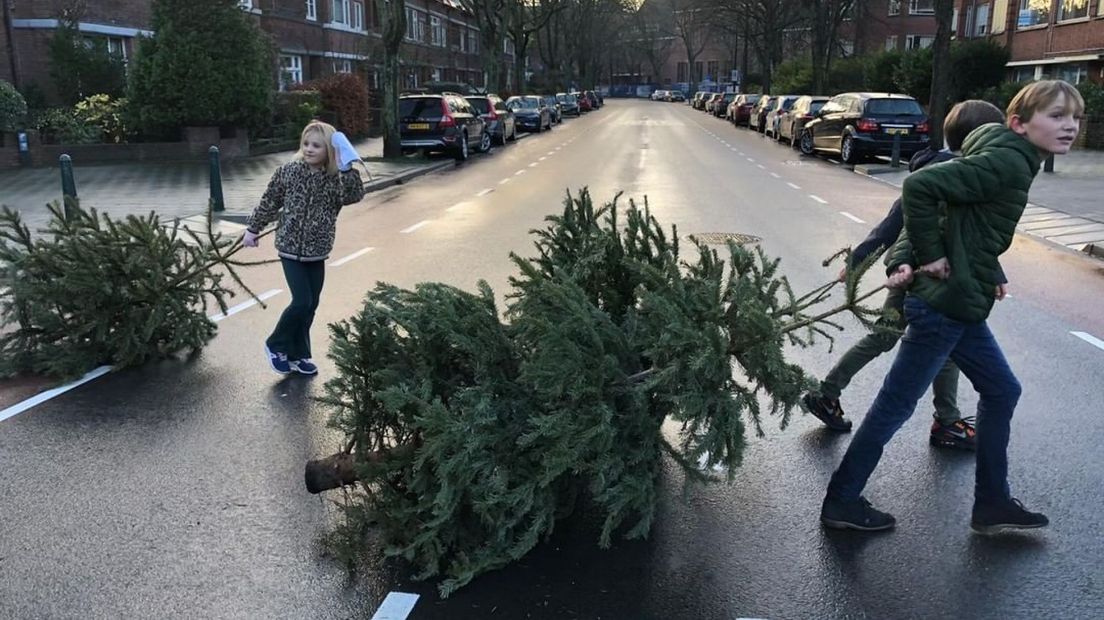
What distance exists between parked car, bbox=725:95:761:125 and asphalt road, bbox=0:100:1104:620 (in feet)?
124

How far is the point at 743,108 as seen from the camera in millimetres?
44000

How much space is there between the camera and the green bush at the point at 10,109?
1952cm

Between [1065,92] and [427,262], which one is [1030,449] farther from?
[427,262]

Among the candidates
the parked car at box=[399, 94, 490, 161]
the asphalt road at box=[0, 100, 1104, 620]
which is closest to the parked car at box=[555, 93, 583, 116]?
the parked car at box=[399, 94, 490, 161]

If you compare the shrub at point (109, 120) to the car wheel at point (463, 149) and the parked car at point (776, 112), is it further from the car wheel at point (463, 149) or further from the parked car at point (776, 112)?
the parked car at point (776, 112)

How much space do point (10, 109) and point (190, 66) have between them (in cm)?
391

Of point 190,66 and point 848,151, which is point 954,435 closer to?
point 848,151

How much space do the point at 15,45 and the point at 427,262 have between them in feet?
69.9

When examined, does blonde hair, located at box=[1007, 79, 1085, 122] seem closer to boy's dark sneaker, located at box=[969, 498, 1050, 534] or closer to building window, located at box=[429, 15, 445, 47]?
boy's dark sneaker, located at box=[969, 498, 1050, 534]

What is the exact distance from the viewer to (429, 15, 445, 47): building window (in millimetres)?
61781

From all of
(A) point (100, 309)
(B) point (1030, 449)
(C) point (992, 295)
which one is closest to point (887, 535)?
(C) point (992, 295)

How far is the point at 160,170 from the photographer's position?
19672 millimetres

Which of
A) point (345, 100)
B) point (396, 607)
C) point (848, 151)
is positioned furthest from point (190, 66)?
point (396, 607)

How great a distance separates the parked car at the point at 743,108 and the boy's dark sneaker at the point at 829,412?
3948 cm
